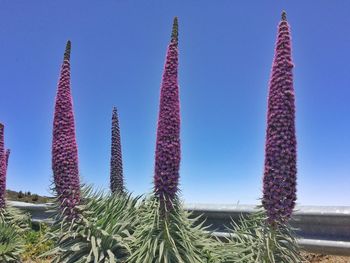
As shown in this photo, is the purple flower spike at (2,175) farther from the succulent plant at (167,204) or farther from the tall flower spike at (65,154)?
the succulent plant at (167,204)

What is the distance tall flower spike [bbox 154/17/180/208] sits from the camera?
595 cm

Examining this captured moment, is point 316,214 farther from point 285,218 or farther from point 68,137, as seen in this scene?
point 68,137

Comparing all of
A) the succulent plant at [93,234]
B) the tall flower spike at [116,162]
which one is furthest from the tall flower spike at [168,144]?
the tall flower spike at [116,162]

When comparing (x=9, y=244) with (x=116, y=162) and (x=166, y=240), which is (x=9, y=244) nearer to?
(x=116, y=162)

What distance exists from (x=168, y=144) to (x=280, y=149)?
1365mm

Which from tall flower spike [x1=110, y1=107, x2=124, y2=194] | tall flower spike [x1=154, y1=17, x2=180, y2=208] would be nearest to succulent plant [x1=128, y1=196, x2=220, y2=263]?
tall flower spike [x1=154, y1=17, x2=180, y2=208]

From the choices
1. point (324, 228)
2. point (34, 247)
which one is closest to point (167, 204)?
point (324, 228)

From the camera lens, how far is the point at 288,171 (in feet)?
17.1

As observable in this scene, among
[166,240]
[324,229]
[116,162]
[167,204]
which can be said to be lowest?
[166,240]

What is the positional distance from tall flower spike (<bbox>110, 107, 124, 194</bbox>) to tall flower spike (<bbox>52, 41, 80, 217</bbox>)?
3.29 meters

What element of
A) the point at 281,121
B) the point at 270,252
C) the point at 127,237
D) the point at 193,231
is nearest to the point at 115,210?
the point at 127,237

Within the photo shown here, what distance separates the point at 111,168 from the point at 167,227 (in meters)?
4.41

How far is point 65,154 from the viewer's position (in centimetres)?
652

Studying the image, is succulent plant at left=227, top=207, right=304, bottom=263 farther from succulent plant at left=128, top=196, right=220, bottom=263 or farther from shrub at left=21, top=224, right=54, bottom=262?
shrub at left=21, top=224, right=54, bottom=262
